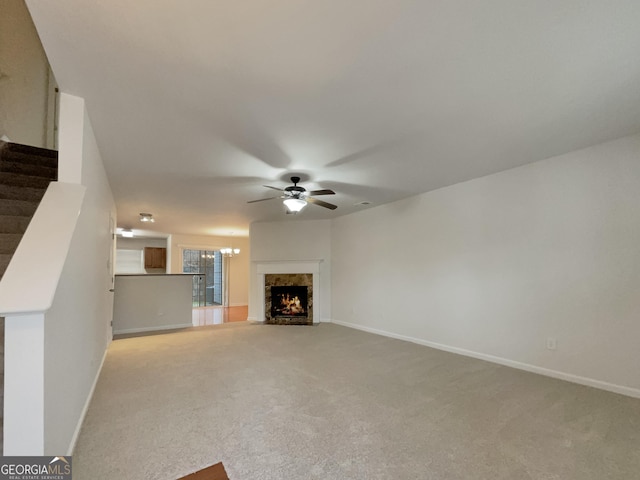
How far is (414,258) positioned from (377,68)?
11.7ft

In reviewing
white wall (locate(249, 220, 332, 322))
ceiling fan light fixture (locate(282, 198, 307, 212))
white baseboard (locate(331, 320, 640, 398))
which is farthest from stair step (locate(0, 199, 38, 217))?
white baseboard (locate(331, 320, 640, 398))

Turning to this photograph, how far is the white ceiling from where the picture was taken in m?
1.43

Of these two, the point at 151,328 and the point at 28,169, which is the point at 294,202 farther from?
the point at 151,328

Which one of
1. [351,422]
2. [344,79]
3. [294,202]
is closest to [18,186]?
[294,202]

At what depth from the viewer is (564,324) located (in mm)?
3127

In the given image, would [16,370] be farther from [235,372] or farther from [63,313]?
[235,372]

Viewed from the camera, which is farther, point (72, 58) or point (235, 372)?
point (235, 372)

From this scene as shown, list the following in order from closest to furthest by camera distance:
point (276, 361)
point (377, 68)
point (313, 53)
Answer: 1. point (313, 53)
2. point (377, 68)
3. point (276, 361)

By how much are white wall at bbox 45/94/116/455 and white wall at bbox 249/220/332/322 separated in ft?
13.1

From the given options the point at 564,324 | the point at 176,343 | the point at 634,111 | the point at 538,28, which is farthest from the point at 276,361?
the point at 634,111

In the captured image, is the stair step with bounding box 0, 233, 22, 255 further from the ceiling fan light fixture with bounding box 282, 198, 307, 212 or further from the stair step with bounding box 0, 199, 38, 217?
the ceiling fan light fixture with bounding box 282, 198, 307, 212

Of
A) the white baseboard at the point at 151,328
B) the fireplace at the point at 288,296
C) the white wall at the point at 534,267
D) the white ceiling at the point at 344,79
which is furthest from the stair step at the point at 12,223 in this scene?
the fireplace at the point at 288,296

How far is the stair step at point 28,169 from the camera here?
8.93 ft

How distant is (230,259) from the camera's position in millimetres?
9820
